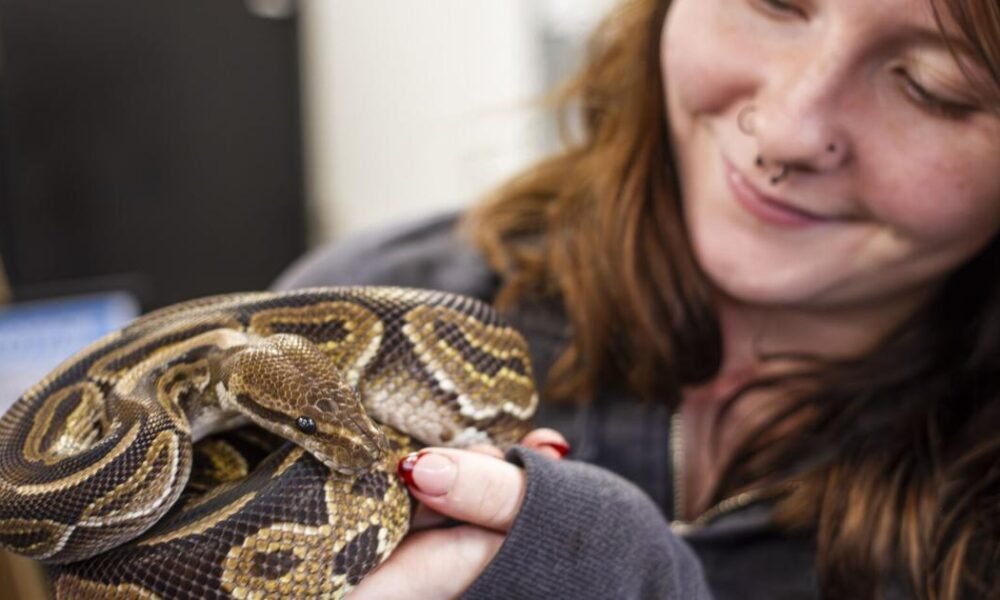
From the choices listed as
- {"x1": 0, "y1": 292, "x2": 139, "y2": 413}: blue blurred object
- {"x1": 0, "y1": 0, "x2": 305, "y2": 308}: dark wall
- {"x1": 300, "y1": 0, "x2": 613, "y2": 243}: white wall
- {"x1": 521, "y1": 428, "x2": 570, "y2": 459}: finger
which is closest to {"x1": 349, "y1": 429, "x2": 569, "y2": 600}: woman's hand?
{"x1": 521, "y1": 428, "x2": 570, "y2": 459}: finger

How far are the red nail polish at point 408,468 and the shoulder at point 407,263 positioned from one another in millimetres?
751

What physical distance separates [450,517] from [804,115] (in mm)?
670

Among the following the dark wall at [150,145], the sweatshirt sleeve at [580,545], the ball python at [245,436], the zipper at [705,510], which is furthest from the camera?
the dark wall at [150,145]

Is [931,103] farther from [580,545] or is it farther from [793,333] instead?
[580,545]

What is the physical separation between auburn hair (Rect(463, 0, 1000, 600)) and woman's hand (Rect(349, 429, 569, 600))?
571 mm

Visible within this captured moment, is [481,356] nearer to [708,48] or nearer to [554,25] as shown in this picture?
[708,48]

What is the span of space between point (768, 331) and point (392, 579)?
92cm

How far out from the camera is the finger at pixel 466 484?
89cm

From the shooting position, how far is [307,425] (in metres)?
0.88

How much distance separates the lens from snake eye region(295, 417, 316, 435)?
34.7 inches

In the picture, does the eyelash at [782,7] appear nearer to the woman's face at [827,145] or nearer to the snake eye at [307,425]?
the woman's face at [827,145]

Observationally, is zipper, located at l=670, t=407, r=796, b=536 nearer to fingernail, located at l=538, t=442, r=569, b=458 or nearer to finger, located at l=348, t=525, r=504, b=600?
fingernail, located at l=538, t=442, r=569, b=458

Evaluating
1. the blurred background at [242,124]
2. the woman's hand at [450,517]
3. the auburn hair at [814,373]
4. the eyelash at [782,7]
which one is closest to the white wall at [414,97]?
the blurred background at [242,124]

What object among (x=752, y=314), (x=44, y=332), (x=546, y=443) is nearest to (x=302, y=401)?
(x=546, y=443)
